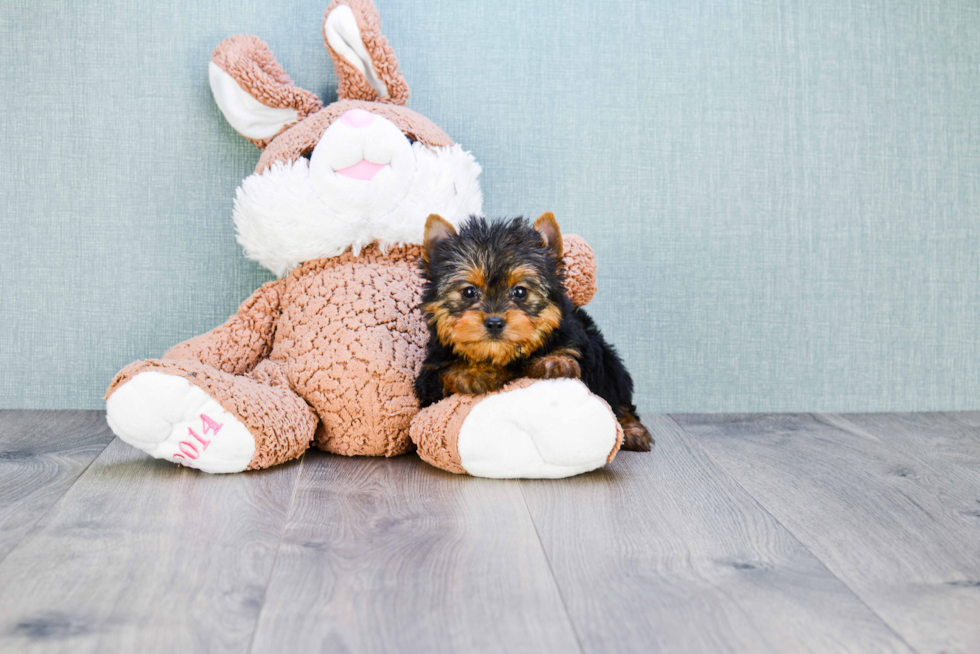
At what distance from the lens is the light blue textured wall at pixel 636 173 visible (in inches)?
80.7

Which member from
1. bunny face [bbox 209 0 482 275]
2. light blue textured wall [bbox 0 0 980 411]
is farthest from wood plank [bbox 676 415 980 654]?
bunny face [bbox 209 0 482 275]

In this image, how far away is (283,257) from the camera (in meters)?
1.80

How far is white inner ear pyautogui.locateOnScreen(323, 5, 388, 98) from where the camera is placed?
181 centimetres

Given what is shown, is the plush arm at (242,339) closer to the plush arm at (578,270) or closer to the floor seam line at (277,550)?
the floor seam line at (277,550)

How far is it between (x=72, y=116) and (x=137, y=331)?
0.58 metres

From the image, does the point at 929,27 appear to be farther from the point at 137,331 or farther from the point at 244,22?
the point at 137,331

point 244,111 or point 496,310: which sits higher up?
point 244,111

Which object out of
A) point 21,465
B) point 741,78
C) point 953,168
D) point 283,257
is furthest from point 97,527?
point 953,168

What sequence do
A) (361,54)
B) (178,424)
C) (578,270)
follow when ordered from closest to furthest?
(178,424) < (578,270) < (361,54)

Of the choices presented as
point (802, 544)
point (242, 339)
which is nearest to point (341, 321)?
point (242, 339)

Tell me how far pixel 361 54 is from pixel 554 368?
3.05 ft

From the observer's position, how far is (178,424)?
1462 millimetres

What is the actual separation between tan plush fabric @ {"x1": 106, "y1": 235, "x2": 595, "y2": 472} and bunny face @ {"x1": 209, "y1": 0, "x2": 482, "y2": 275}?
0.08 metres

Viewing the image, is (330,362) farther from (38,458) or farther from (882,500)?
(882,500)
